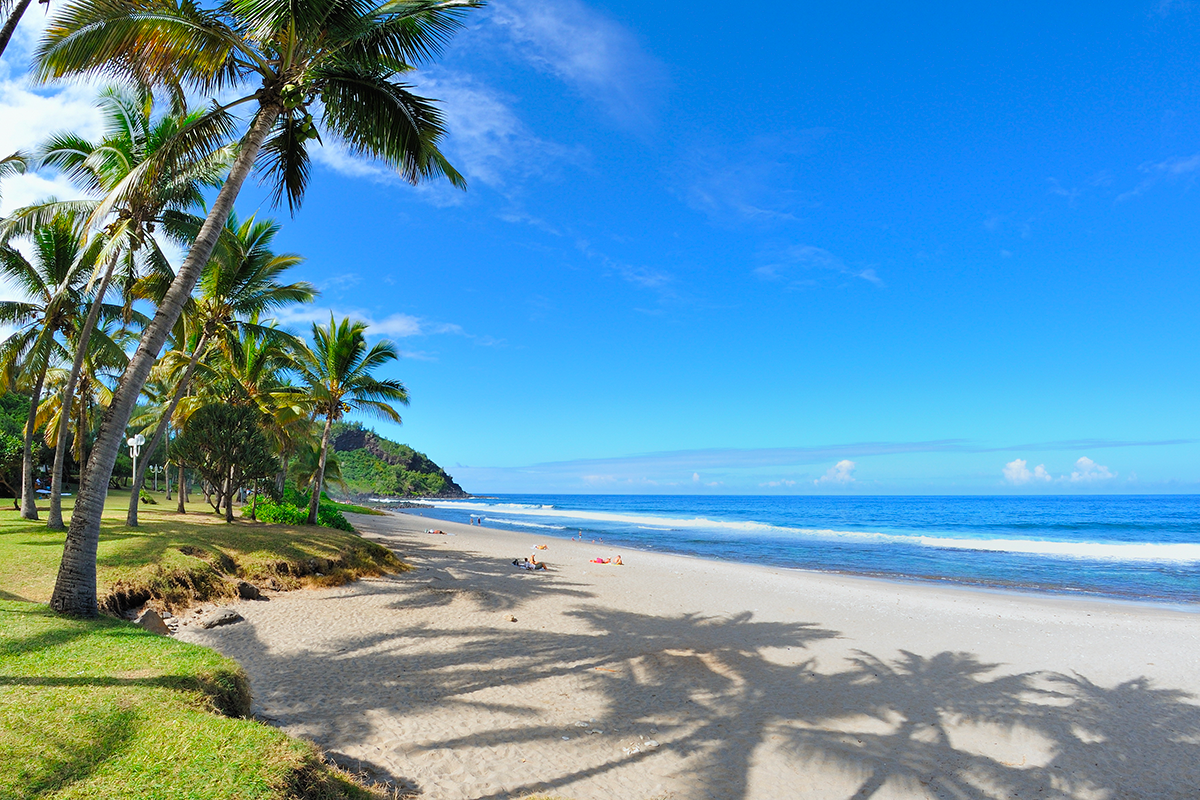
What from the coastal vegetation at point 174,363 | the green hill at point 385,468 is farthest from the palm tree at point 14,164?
the green hill at point 385,468

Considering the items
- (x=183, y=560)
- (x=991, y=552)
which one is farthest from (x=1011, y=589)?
(x=183, y=560)

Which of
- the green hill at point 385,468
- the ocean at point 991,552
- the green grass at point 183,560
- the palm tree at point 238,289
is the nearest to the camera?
the green grass at point 183,560

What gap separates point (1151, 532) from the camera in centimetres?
3844

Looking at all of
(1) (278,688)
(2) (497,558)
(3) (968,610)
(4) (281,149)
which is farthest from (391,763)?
(2) (497,558)

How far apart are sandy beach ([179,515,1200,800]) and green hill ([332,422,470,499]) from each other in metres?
85.4

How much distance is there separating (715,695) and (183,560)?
8.83 meters

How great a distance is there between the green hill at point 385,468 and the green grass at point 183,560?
8000 centimetres

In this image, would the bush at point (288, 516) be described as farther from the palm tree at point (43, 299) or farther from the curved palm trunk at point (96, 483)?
the curved palm trunk at point (96, 483)

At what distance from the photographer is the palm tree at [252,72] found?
6.04 metres

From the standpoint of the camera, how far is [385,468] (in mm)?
107812

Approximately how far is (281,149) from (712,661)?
992 centimetres

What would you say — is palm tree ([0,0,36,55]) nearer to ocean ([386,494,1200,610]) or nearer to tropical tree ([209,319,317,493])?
tropical tree ([209,319,317,493])

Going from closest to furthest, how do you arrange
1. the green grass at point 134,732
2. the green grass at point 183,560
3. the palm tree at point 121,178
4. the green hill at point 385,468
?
the green grass at point 134,732, the green grass at point 183,560, the palm tree at point 121,178, the green hill at point 385,468

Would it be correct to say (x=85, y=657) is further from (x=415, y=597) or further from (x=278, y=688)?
(x=415, y=597)
